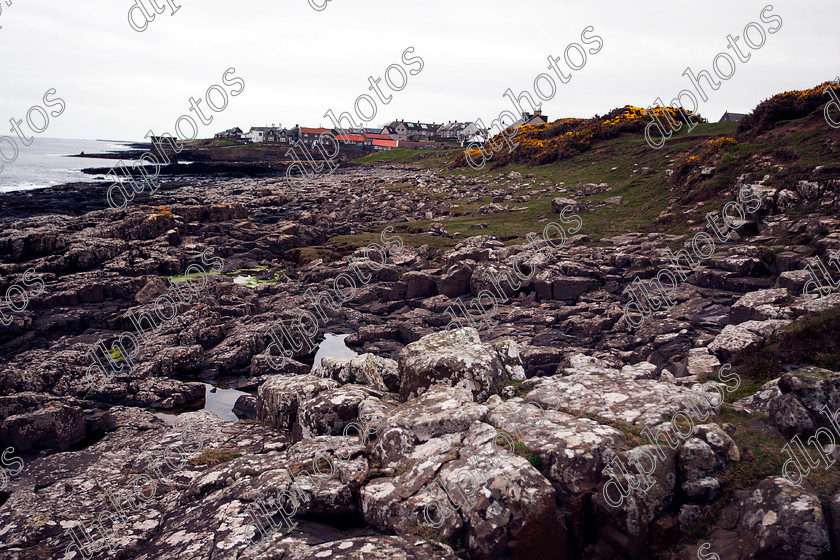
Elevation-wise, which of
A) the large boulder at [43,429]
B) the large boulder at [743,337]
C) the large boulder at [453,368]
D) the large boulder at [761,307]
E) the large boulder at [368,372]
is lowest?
the large boulder at [761,307]

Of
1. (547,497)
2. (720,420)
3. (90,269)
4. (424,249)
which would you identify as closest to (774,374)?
(720,420)

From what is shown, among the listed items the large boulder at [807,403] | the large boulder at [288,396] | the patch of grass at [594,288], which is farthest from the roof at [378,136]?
the large boulder at [807,403]

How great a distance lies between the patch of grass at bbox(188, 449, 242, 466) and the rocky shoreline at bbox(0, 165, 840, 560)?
0.06m

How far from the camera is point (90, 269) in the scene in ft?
94.4

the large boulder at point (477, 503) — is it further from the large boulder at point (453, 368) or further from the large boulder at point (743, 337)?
the large boulder at point (743, 337)

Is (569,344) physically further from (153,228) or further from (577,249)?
(153,228)

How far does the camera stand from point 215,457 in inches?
428

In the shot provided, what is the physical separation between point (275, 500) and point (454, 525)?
118 inches

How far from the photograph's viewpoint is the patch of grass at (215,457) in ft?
35.0

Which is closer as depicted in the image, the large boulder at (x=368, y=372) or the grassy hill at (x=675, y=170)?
the large boulder at (x=368, y=372)

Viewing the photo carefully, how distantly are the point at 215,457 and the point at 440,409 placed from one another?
18.2ft

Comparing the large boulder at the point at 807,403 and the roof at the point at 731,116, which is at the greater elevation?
the roof at the point at 731,116

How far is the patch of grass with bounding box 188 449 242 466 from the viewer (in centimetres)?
1067

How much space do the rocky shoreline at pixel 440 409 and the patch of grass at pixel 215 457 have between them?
0.06 m
